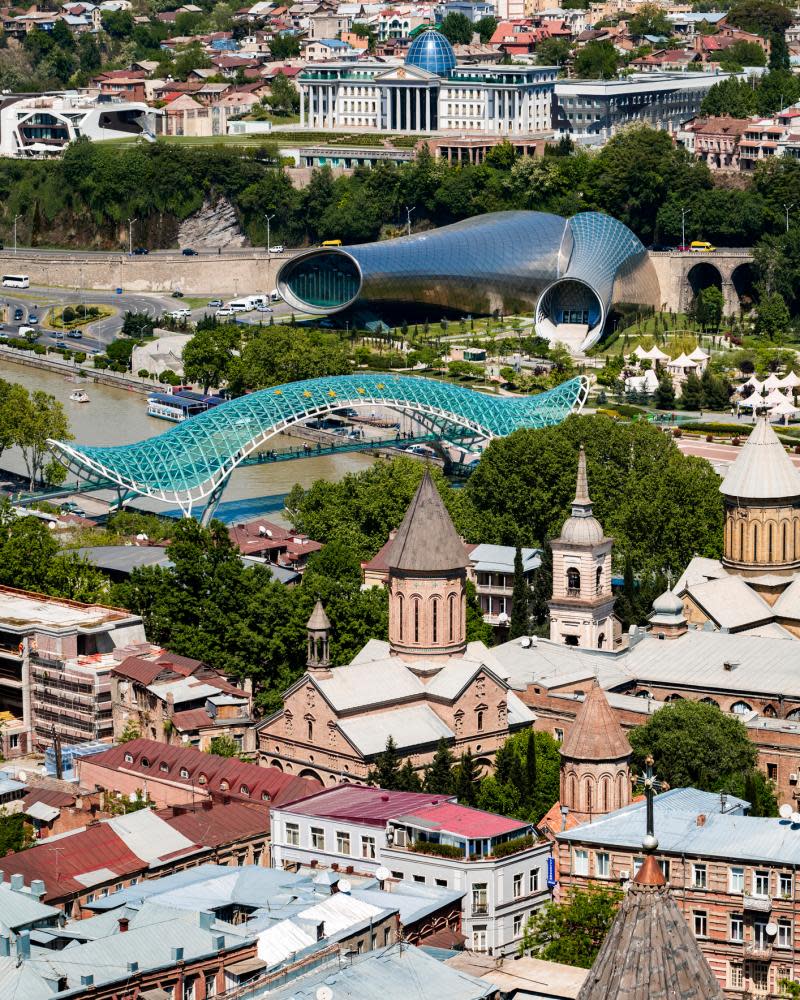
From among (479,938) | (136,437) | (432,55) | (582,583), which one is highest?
(432,55)

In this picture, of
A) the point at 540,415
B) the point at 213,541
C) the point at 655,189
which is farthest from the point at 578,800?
the point at 655,189

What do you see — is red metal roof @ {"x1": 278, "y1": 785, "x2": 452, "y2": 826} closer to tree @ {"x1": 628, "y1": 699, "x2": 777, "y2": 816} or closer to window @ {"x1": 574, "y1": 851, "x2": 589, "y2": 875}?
window @ {"x1": 574, "y1": 851, "x2": 589, "y2": 875}

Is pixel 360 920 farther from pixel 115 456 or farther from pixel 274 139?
pixel 274 139

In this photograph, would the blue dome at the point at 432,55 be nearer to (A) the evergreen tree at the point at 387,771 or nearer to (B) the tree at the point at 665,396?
(B) the tree at the point at 665,396

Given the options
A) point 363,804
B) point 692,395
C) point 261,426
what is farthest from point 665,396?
point 363,804

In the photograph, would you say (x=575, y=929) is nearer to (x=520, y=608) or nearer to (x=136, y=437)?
(x=520, y=608)

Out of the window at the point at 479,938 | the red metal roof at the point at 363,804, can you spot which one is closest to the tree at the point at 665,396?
the red metal roof at the point at 363,804
